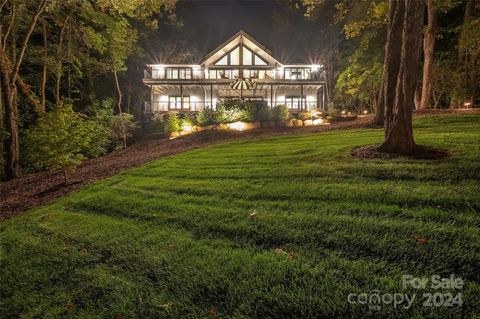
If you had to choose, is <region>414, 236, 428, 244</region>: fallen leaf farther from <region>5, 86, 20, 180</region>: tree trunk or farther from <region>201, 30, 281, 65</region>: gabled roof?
<region>201, 30, 281, 65</region>: gabled roof

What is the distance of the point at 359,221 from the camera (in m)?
3.62

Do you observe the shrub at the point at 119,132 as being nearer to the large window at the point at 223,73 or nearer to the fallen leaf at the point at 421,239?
the large window at the point at 223,73

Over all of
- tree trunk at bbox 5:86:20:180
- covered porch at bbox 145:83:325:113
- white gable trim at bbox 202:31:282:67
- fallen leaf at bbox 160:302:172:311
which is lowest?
fallen leaf at bbox 160:302:172:311

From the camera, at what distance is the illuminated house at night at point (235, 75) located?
1201 inches

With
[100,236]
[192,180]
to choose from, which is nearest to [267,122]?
[192,180]

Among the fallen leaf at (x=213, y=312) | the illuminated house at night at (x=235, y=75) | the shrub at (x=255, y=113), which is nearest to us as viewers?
the fallen leaf at (x=213, y=312)

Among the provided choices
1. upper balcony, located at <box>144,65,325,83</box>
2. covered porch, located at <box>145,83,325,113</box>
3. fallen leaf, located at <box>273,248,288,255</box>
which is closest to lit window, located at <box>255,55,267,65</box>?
upper balcony, located at <box>144,65,325,83</box>

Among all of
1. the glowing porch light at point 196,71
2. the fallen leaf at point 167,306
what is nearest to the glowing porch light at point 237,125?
the glowing porch light at point 196,71

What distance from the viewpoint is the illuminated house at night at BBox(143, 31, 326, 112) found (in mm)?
30500

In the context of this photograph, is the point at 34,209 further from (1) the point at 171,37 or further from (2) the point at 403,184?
(1) the point at 171,37

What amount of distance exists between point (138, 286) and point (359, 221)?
3001mm

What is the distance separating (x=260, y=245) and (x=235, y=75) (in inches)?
1200

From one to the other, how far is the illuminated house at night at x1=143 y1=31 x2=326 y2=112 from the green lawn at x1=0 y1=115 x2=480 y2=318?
25.6m

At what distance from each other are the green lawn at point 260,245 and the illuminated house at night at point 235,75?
84.0 feet
